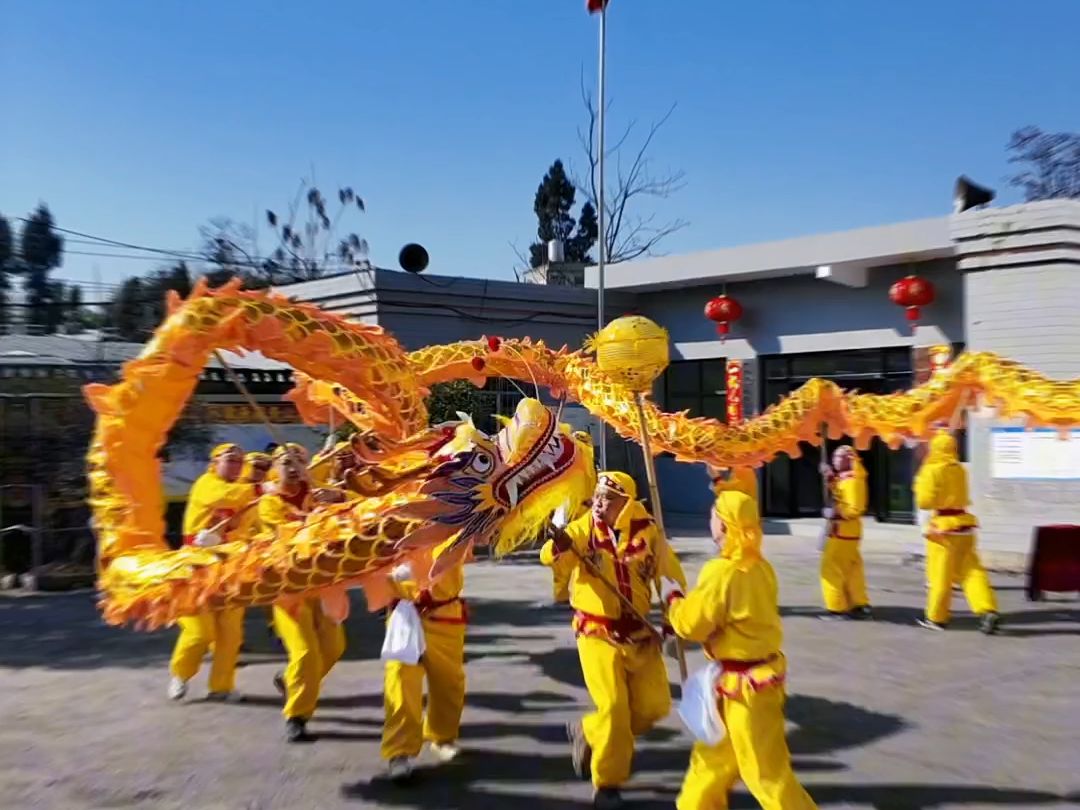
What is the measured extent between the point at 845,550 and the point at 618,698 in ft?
16.1

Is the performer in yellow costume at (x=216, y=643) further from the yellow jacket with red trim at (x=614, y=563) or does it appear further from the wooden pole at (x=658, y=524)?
the wooden pole at (x=658, y=524)

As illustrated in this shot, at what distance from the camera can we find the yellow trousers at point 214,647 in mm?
6465

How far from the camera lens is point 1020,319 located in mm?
11258

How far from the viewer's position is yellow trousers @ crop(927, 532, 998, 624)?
8297 millimetres

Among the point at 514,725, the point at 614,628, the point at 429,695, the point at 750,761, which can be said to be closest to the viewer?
the point at 750,761

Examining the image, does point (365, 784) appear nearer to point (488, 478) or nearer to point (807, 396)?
point (488, 478)

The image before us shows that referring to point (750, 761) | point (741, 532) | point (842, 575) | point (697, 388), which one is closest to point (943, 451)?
point (842, 575)

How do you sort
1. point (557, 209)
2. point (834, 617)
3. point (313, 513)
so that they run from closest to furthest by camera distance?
point (313, 513) → point (834, 617) → point (557, 209)

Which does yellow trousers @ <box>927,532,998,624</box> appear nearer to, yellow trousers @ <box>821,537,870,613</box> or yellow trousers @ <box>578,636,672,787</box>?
yellow trousers @ <box>821,537,870,613</box>

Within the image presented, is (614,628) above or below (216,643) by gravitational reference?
above

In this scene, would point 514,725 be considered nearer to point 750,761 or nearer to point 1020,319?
point 750,761

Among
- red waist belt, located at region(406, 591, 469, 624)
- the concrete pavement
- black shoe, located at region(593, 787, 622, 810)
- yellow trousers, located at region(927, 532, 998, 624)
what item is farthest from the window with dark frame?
black shoe, located at region(593, 787, 622, 810)

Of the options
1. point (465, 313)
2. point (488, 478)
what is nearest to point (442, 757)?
point (488, 478)

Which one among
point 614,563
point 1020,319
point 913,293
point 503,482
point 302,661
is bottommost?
point 302,661
